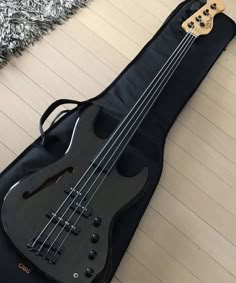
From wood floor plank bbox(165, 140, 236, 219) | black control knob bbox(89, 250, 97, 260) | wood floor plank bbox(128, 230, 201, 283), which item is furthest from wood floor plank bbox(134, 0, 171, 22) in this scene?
black control knob bbox(89, 250, 97, 260)

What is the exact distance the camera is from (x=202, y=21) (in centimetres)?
141

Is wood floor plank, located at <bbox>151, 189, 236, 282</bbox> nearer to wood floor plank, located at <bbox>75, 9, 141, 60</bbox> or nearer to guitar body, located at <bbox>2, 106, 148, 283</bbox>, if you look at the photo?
guitar body, located at <bbox>2, 106, 148, 283</bbox>

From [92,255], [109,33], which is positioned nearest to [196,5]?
[109,33]

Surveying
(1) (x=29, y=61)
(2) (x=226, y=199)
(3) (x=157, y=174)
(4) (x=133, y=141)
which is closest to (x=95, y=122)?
(4) (x=133, y=141)

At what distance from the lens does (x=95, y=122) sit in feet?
3.51

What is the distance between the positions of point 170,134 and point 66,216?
54cm

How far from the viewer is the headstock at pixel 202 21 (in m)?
1.39

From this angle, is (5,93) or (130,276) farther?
(5,93)

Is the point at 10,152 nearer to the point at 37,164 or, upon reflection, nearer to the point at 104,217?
the point at 37,164

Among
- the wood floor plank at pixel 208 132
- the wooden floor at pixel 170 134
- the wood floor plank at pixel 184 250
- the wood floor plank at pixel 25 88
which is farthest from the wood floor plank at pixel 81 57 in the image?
the wood floor plank at pixel 184 250

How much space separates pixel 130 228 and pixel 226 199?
380mm

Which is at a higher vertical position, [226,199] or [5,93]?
[226,199]

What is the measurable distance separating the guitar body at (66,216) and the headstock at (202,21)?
652 millimetres

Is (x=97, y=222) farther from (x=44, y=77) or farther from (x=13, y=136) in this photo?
(x=44, y=77)
